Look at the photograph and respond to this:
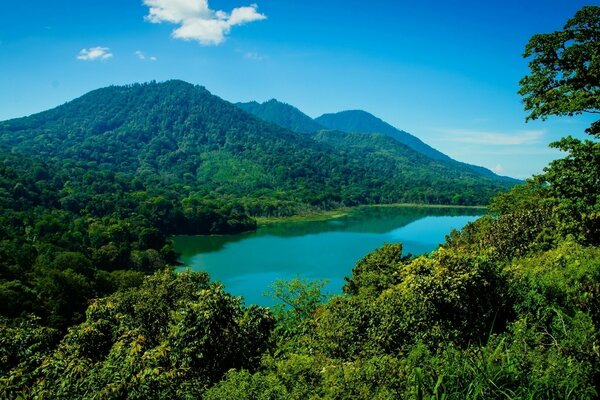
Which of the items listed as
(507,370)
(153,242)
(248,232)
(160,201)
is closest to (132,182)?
(160,201)

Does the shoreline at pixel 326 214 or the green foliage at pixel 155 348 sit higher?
the green foliage at pixel 155 348

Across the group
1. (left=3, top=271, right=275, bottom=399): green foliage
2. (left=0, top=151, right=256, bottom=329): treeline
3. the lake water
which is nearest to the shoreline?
the lake water

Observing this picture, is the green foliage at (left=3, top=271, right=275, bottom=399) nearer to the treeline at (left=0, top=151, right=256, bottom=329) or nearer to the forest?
the forest

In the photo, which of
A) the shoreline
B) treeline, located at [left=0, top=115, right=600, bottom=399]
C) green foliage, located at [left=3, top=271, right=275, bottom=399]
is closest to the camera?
treeline, located at [left=0, top=115, right=600, bottom=399]

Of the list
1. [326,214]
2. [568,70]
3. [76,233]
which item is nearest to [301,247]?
[76,233]

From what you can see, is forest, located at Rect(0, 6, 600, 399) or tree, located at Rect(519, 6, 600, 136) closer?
forest, located at Rect(0, 6, 600, 399)

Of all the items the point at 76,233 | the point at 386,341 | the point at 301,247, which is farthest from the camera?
the point at 301,247

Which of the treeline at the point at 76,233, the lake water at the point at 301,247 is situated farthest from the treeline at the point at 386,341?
the lake water at the point at 301,247

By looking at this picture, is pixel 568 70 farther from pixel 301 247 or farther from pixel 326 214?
pixel 326 214

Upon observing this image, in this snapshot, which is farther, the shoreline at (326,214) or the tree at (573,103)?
the shoreline at (326,214)

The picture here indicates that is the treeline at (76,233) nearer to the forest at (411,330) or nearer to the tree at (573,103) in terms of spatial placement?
the forest at (411,330)
